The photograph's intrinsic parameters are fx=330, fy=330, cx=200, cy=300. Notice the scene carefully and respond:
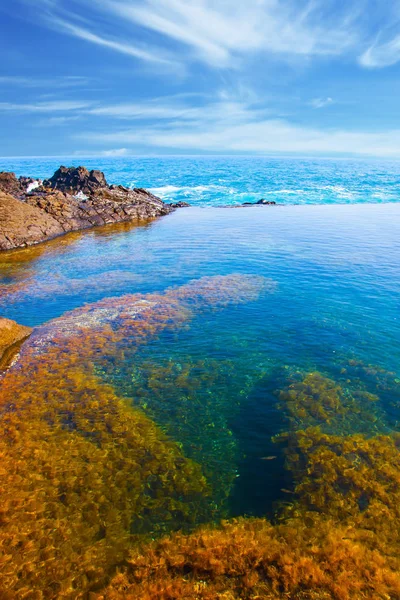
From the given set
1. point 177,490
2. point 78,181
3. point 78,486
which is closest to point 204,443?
point 177,490

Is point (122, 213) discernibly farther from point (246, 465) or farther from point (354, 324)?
point (246, 465)

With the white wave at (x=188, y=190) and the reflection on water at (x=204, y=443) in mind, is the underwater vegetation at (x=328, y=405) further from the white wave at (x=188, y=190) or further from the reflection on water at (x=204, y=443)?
the white wave at (x=188, y=190)

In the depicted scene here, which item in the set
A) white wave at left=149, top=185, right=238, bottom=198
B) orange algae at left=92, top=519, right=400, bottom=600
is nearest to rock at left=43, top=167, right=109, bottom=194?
white wave at left=149, top=185, right=238, bottom=198

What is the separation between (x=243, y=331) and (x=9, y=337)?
421 inches

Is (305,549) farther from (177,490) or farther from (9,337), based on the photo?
(9,337)

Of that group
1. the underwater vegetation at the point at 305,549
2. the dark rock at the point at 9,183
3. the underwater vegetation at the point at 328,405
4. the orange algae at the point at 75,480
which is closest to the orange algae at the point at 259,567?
the underwater vegetation at the point at 305,549

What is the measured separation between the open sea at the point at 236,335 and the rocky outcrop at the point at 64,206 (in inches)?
190

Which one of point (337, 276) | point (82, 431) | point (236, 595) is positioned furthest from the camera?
point (337, 276)

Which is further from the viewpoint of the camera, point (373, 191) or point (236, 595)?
point (373, 191)

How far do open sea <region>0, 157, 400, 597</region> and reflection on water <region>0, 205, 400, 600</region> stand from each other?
78 mm

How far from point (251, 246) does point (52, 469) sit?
27490mm

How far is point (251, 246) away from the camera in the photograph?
3266 centimetres

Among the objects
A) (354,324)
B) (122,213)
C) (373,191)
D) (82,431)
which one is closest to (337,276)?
(354,324)

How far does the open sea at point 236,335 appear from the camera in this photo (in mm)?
9664
